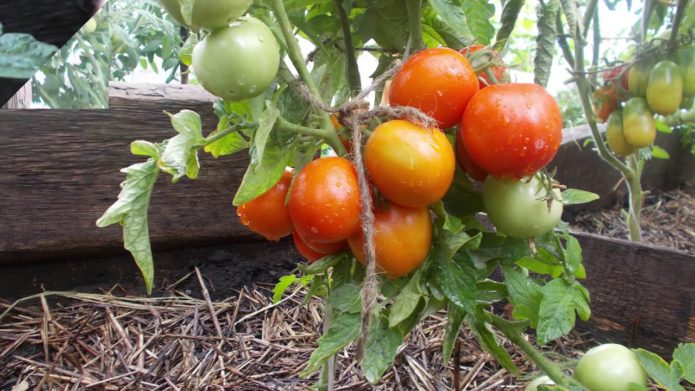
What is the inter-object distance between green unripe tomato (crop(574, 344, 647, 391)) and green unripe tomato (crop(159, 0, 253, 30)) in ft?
1.71

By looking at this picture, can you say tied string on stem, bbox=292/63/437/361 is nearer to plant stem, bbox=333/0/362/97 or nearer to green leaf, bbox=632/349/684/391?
plant stem, bbox=333/0/362/97

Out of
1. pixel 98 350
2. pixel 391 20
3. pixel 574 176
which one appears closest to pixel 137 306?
pixel 98 350

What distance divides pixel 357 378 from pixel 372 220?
613 millimetres

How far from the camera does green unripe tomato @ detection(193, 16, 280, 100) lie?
471mm

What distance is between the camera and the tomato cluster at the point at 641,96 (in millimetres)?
1413

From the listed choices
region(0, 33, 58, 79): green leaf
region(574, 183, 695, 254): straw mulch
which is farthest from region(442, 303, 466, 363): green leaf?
region(574, 183, 695, 254): straw mulch

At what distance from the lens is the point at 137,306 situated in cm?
123

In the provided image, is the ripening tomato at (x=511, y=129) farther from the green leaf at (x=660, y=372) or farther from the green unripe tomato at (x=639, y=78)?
the green unripe tomato at (x=639, y=78)

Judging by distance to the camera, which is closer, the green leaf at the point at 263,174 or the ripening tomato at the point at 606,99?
the green leaf at the point at 263,174

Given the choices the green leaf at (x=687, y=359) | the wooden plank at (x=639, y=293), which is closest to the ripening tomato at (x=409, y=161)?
the green leaf at (x=687, y=359)

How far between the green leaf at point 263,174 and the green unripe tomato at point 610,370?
41cm

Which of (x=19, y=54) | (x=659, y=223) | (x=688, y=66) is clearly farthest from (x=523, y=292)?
(x=659, y=223)

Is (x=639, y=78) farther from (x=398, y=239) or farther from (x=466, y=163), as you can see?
(x=398, y=239)

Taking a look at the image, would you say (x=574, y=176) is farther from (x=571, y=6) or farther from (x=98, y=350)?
(x=98, y=350)
